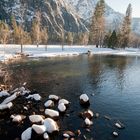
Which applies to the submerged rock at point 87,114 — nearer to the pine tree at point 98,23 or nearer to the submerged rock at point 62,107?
the submerged rock at point 62,107

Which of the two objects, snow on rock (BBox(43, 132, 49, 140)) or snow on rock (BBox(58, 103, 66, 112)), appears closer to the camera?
snow on rock (BBox(43, 132, 49, 140))

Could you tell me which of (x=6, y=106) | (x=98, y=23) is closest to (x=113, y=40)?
(x=98, y=23)

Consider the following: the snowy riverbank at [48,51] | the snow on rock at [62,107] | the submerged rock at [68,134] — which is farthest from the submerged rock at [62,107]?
the snowy riverbank at [48,51]

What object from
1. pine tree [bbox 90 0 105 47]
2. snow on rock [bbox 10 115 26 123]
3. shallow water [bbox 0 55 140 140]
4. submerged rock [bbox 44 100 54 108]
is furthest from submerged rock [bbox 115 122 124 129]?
pine tree [bbox 90 0 105 47]

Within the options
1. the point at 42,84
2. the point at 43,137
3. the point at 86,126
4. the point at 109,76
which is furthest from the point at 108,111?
the point at 109,76

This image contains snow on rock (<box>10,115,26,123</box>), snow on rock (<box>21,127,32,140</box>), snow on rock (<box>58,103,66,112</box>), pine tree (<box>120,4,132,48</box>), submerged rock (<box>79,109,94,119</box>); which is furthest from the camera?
pine tree (<box>120,4,132,48</box>)

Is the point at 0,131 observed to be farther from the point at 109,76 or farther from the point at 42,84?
the point at 109,76

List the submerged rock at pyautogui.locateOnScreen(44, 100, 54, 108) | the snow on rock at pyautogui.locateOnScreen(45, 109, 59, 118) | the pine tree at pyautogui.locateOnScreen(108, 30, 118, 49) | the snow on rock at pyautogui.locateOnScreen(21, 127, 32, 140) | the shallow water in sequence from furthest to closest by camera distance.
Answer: the pine tree at pyautogui.locateOnScreen(108, 30, 118, 49), the submerged rock at pyautogui.locateOnScreen(44, 100, 54, 108), the snow on rock at pyautogui.locateOnScreen(45, 109, 59, 118), the shallow water, the snow on rock at pyautogui.locateOnScreen(21, 127, 32, 140)

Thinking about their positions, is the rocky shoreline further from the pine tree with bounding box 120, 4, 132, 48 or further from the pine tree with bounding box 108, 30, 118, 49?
the pine tree with bounding box 120, 4, 132, 48

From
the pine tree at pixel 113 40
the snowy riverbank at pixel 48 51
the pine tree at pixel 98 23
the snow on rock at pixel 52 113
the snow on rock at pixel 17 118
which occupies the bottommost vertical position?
the snow on rock at pixel 17 118

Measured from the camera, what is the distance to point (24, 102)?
26297 mm

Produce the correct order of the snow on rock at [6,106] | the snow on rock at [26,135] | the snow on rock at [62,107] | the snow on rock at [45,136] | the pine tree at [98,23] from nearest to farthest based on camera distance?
the snow on rock at [26,135]
the snow on rock at [45,136]
the snow on rock at [6,106]
the snow on rock at [62,107]
the pine tree at [98,23]

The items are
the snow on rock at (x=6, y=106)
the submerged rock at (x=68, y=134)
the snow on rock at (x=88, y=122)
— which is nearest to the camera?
the submerged rock at (x=68, y=134)

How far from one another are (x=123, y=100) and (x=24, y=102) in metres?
12.3
